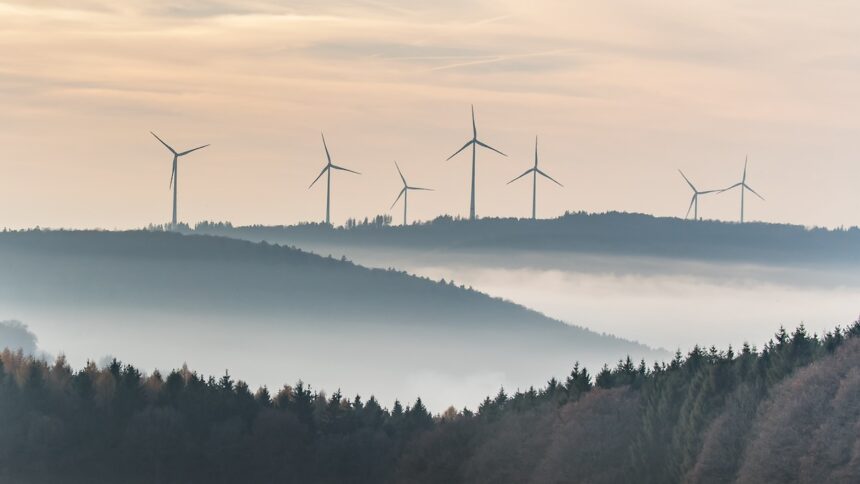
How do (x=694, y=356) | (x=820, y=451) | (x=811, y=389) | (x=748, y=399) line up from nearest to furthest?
1. (x=820, y=451)
2. (x=811, y=389)
3. (x=748, y=399)
4. (x=694, y=356)

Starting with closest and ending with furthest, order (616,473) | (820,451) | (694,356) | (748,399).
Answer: (820,451) < (748,399) < (616,473) < (694,356)

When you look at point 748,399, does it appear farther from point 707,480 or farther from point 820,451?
point 820,451

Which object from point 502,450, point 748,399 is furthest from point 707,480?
point 502,450

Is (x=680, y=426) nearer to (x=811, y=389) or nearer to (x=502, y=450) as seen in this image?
(x=811, y=389)

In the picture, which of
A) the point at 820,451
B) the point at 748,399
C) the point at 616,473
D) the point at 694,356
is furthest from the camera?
the point at 694,356

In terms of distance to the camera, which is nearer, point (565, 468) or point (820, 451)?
point (820, 451)

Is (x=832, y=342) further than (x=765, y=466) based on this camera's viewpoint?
Yes

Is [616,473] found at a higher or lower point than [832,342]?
lower

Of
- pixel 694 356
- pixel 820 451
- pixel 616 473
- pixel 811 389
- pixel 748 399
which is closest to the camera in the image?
pixel 820 451

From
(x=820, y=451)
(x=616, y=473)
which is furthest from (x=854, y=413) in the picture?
(x=616, y=473)
